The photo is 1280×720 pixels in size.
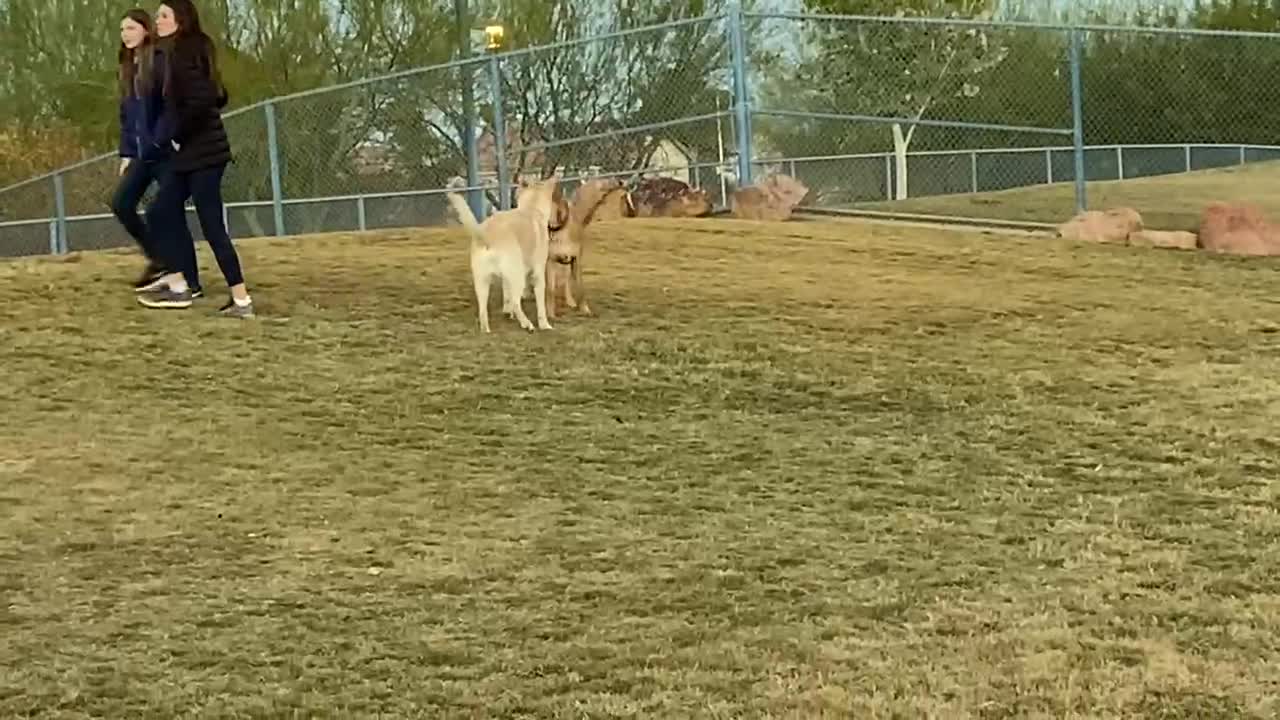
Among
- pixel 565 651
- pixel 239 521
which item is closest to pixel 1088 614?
pixel 565 651

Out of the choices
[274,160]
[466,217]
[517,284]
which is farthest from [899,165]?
[466,217]

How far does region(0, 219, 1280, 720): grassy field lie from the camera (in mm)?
3277

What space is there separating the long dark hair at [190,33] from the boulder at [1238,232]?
759 cm

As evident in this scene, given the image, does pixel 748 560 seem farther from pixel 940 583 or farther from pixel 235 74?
pixel 235 74

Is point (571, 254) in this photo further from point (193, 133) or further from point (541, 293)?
point (193, 133)

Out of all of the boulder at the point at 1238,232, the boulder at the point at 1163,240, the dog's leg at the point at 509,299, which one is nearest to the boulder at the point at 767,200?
the boulder at the point at 1163,240

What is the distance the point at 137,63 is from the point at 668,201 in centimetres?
685

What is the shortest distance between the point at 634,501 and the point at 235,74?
2104 cm

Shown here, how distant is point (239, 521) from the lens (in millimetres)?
4582

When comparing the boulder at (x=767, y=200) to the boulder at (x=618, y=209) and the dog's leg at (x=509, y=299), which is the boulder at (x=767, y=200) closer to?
the boulder at (x=618, y=209)

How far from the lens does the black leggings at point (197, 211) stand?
23.6 feet

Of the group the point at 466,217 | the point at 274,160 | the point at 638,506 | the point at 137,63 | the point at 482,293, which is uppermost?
the point at 137,63

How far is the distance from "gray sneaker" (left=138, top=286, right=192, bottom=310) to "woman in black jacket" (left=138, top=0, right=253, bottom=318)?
430mm

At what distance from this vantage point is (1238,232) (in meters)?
11.7
